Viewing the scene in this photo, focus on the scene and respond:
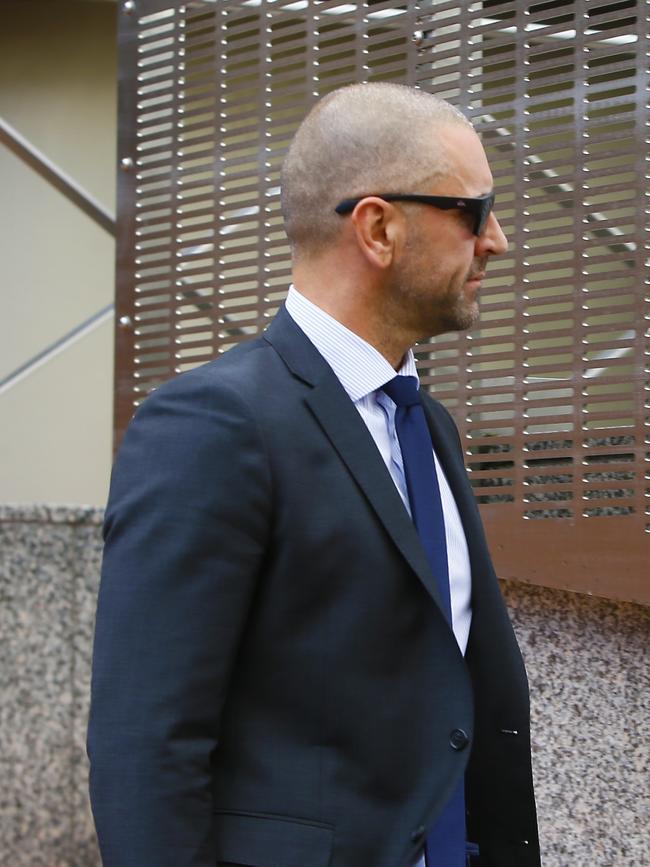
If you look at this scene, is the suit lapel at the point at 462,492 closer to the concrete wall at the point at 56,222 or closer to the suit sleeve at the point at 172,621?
the suit sleeve at the point at 172,621

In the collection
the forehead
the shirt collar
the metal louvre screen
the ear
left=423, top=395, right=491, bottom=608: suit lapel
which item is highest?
the forehead

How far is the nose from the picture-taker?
2.11 m

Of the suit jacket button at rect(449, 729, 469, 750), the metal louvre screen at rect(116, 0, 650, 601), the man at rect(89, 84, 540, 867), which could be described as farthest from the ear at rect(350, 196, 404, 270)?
the metal louvre screen at rect(116, 0, 650, 601)

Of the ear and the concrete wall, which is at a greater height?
the ear

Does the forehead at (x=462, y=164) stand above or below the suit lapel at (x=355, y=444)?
above

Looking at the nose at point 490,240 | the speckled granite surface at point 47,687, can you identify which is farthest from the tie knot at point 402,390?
the speckled granite surface at point 47,687

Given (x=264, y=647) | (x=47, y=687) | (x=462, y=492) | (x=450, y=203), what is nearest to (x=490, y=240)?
(x=450, y=203)

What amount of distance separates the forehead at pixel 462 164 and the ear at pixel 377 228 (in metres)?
0.09

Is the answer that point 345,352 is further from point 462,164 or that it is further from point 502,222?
point 502,222

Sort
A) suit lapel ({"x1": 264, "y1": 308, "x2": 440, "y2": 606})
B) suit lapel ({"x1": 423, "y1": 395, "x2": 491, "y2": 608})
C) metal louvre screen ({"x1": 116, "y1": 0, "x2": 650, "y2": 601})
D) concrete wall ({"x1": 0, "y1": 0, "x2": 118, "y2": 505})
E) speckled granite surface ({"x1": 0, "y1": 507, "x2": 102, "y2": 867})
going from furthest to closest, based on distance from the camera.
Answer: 1. concrete wall ({"x1": 0, "y1": 0, "x2": 118, "y2": 505})
2. speckled granite surface ({"x1": 0, "y1": 507, "x2": 102, "y2": 867})
3. metal louvre screen ({"x1": 116, "y1": 0, "x2": 650, "y2": 601})
4. suit lapel ({"x1": 423, "y1": 395, "x2": 491, "y2": 608})
5. suit lapel ({"x1": 264, "y1": 308, "x2": 440, "y2": 606})

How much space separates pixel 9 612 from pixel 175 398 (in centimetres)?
348

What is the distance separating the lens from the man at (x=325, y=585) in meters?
1.73

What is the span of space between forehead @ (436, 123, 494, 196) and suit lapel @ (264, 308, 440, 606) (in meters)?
0.35

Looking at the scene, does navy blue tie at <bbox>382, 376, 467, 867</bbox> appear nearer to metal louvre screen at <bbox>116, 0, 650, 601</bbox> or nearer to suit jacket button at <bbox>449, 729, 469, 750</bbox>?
suit jacket button at <bbox>449, 729, 469, 750</bbox>
